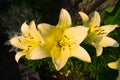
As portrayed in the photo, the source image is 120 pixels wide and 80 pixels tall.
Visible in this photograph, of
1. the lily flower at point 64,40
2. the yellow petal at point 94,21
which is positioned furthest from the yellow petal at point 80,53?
the yellow petal at point 94,21

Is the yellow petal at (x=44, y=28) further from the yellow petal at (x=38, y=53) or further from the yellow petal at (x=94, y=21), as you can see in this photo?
the yellow petal at (x=94, y=21)

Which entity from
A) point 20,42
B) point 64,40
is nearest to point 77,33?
point 64,40

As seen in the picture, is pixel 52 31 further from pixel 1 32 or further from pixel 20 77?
pixel 1 32

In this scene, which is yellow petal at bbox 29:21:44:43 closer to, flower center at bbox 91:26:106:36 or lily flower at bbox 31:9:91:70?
lily flower at bbox 31:9:91:70

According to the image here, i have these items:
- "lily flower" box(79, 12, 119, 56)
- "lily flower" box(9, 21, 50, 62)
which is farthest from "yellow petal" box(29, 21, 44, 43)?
"lily flower" box(79, 12, 119, 56)

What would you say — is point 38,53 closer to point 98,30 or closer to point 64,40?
point 64,40

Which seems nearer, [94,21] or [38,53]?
[38,53]

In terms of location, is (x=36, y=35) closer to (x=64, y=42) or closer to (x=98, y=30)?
(x=64, y=42)
